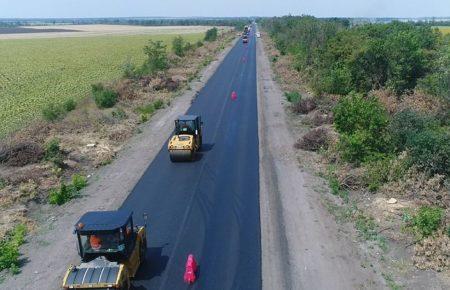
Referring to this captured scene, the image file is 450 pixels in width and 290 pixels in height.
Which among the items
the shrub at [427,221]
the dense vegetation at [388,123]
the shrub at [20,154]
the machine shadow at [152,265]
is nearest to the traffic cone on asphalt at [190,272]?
the machine shadow at [152,265]

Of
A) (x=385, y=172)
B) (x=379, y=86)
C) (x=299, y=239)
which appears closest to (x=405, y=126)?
(x=385, y=172)

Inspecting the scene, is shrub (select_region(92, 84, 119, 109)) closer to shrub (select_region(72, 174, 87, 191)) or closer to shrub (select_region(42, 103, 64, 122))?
shrub (select_region(42, 103, 64, 122))

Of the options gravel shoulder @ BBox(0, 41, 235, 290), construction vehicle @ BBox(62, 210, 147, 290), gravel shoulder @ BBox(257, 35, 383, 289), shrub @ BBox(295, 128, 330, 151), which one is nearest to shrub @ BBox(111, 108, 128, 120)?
gravel shoulder @ BBox(0, 41, 235, 290)

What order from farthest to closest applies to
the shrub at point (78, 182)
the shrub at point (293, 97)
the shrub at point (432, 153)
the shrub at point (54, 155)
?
the shrub at point (293, 97) → the shrub at point (54, 155) → the shrub at point (78, 182) → the shrub at point (432, 153)

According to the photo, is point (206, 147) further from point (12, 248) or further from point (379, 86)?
point (379, 86)

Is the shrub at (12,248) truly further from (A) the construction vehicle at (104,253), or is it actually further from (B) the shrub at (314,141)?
(B) the shrub at (314,141)

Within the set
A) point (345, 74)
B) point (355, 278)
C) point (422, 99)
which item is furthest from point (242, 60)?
point (355, 278)

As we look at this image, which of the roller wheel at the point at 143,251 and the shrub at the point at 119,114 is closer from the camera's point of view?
the roller wheel at the point at 143,251
